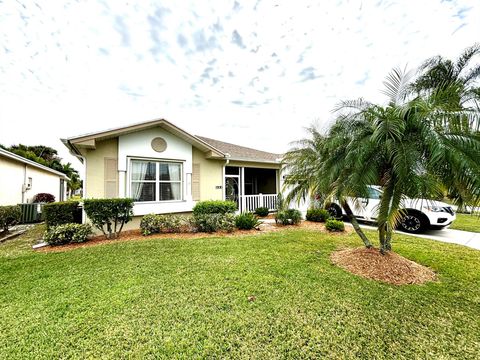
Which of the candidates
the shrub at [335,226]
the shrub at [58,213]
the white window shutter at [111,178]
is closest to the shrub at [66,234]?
the shrub at [58,213]

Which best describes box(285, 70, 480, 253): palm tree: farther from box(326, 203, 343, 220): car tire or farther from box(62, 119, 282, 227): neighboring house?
box(326, 203, 343, 220): car tire

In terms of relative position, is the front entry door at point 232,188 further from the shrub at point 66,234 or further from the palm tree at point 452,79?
the palm tree at point 452,79

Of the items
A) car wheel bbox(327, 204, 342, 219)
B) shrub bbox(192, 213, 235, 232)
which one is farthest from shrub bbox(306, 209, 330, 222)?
shrub bbox(192, 213, 235, 232)

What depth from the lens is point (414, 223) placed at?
359 inches

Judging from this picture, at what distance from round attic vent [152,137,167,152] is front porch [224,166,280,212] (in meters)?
3.77

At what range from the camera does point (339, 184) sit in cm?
464

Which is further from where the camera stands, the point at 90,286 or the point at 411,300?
the point at 90,286

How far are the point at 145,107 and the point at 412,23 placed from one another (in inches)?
556

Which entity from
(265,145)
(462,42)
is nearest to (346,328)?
(462,42)

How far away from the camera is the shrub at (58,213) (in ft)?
24.2

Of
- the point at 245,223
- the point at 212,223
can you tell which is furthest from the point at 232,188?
the point at 212,223

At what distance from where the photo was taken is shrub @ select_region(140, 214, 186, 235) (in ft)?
26.6

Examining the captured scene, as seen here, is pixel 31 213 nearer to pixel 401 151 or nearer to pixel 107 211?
pixel 107 211

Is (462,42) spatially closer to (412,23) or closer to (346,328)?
(412,23)
